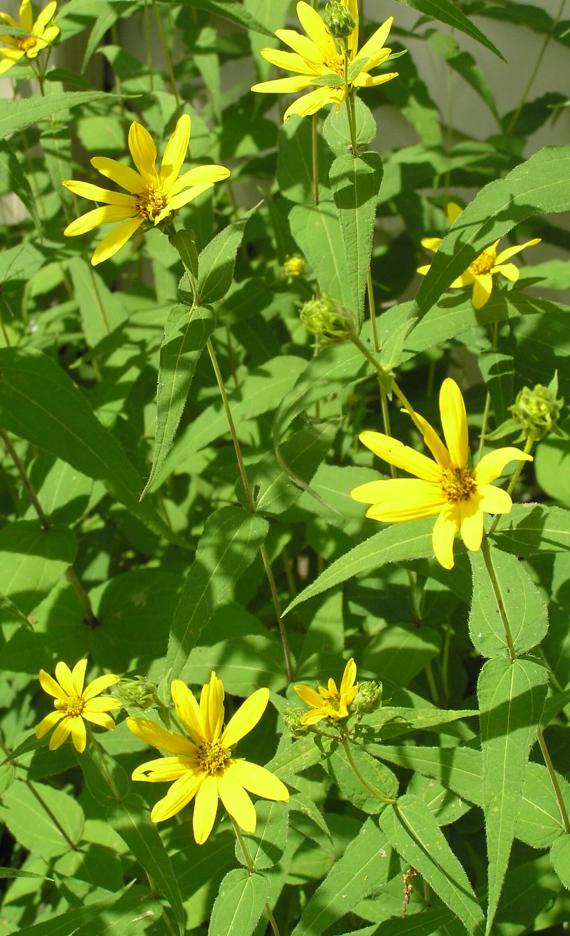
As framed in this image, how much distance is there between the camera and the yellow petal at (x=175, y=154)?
44.9 inches

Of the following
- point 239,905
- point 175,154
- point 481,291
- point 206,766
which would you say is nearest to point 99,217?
point 175,154

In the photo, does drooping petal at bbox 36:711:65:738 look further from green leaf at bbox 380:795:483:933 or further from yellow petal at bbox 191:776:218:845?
→ green leaf at bbox 380:795:483:933

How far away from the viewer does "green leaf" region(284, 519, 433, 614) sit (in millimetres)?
1001

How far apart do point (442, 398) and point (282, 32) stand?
0.69m

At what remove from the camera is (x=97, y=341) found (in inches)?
79.4

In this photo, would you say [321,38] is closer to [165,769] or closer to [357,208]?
[357,208]

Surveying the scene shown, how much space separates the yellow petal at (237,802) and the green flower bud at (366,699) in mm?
161

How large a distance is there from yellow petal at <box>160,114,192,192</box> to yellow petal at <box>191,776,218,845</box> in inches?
27.4

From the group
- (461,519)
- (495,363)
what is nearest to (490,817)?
(461,519)

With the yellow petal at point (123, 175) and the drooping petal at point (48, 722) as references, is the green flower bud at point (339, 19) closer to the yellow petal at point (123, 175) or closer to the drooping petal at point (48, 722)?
the yellow petal at point (123, 175)

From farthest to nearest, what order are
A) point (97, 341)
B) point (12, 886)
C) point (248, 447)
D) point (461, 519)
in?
point (97, 341) < point (248, 447) < point (12, 886) < point (461, 519)

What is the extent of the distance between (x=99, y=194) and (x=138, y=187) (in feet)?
0.20

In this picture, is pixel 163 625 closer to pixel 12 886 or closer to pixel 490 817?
pixel 12 886

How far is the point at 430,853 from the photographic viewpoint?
1082 millimetres
